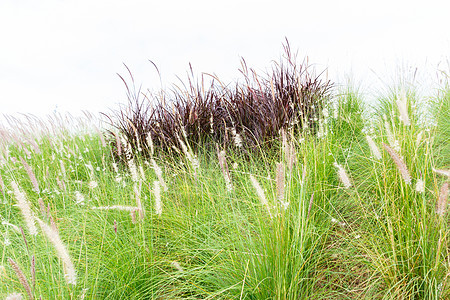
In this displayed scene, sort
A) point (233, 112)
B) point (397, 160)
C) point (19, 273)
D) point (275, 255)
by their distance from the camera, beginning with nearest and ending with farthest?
point (19, 273)
point (397, 160)
point (275, 255)
point (233, 112)

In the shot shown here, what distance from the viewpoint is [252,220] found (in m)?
2.46

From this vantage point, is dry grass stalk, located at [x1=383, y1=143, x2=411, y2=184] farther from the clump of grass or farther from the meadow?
the clump of grass

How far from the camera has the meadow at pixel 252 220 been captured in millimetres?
1514

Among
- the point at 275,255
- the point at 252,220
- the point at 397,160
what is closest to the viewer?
the point at 397,160

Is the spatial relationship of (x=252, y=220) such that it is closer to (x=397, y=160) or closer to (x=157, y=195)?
(x=157, y=195)

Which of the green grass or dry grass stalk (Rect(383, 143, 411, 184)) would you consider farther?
the green grass

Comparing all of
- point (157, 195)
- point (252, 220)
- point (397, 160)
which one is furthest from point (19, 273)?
point (252, 220)

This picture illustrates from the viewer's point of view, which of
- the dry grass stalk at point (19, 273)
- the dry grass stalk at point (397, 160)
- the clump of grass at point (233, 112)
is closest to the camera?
the dry grass stalk at point (19, 273)

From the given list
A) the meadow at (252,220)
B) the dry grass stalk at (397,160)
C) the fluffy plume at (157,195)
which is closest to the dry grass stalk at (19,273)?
the meadow at (252,220)

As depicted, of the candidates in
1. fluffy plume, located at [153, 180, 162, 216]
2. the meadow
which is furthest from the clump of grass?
fluffy plume, located at [153, 180, 162, 216]

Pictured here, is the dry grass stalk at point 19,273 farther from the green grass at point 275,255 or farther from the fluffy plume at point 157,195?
the fluffy plume at point 157,195

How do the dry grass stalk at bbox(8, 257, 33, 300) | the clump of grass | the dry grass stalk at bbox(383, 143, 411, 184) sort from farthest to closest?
the clump of grass
the dry grass stalk at bbox(383, 143, 411, 184)
the dry grass stalk at bbox(8, 257, 33, 300)

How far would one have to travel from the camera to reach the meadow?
4.97 ft

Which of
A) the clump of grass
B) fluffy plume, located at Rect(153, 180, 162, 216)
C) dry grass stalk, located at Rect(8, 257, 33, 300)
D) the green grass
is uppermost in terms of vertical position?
the clump of grass
